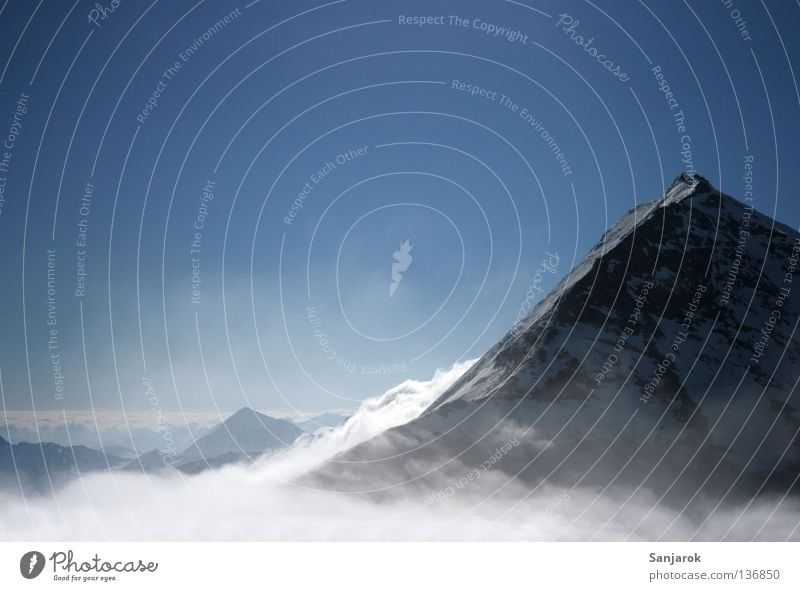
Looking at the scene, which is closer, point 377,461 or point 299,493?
point 299,493

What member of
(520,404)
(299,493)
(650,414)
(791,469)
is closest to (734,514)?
(791,469)

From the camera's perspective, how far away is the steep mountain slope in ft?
323

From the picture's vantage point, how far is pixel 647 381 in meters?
120

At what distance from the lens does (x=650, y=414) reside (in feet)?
389

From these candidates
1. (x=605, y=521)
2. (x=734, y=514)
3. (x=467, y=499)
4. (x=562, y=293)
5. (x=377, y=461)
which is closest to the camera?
(x=467, y=499)

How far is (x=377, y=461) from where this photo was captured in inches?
3711

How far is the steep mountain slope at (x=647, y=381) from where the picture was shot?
9838 centimetres

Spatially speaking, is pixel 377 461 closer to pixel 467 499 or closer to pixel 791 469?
pixel 467 499

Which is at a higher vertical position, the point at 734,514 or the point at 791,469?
the point at 791,469

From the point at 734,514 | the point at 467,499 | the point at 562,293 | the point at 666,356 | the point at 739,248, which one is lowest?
the point at 734,514

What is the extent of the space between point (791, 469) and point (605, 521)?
4428 centimetres
